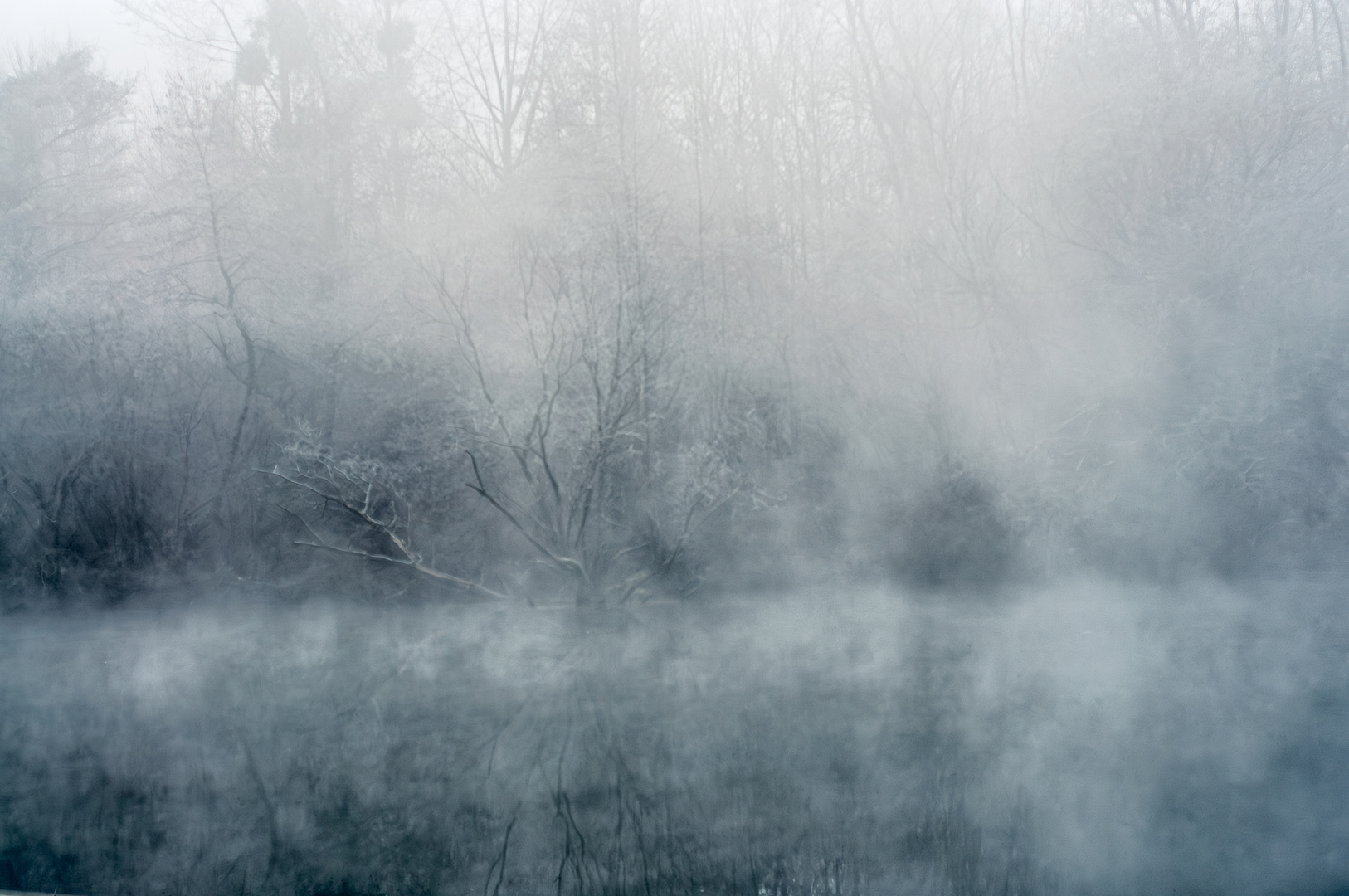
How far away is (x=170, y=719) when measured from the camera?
7984 millimetres

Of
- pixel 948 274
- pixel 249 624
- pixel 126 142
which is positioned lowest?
pixel 249 624

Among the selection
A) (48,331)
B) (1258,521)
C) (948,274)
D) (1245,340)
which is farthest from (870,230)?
(48,331)

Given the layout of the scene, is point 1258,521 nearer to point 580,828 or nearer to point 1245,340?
point 1245,340

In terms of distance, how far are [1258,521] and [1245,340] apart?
2113mm

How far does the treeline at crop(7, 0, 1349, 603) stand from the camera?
1079 cm

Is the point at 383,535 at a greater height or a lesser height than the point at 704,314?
lesser

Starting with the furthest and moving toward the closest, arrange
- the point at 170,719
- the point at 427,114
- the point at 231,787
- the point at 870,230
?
1. the point at 427,114
2. the point at 870,230
3. the point at 170,719
4. the point at 231,787

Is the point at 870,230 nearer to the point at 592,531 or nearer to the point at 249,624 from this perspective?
the point at 592,531

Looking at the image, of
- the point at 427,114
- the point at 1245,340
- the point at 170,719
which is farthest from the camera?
the point at 427,114

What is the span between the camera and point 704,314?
38.9 ft

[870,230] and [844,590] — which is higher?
[870,230]

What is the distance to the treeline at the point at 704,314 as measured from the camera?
10.8 metres

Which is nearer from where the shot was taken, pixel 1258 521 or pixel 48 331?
pixel 1258 521

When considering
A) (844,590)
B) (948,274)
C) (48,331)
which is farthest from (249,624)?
(948,274)
